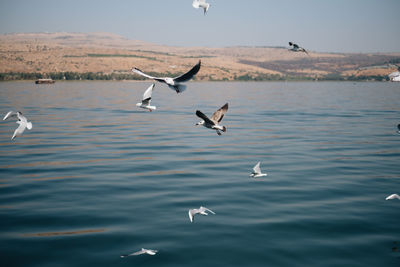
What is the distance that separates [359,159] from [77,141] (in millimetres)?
16192

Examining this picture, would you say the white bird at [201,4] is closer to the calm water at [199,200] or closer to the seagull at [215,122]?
the seagull at [215,122]

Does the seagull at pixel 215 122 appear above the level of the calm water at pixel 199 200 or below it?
above

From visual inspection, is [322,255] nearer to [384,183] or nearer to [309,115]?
[384,183]

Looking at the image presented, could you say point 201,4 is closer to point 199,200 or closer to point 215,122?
point 215,122

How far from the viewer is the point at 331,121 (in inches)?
1470

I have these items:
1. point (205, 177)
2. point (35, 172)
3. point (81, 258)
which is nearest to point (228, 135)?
point (205, 177)

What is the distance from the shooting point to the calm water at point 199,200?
9.48 meters

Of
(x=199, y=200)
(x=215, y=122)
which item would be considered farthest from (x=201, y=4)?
(x=199, y=200)

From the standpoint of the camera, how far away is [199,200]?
43.9 ft

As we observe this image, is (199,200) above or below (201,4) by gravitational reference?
below

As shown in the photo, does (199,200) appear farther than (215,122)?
Yes

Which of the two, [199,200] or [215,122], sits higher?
[215,122]

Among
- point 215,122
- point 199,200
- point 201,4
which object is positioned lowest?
point 199,200

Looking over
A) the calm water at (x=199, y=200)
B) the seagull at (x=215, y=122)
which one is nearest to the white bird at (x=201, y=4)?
the seagull at (x=215, y=122)
